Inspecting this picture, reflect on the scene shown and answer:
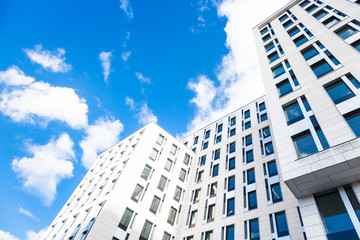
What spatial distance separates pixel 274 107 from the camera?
20172mm

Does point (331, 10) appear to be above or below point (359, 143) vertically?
above

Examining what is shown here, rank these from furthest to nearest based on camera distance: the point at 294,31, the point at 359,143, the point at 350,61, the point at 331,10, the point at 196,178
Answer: the point at 196,178 → the point at 294,31 → the point at 331,10 → the point at 350,61 → the point at 359,143

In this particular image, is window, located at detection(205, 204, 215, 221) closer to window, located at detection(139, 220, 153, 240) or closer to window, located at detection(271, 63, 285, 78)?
window, located at detection(139, 220, 153, 240)

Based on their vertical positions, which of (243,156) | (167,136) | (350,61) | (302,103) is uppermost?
(167,136)

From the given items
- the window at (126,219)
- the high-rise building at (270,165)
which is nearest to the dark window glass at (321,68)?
the high-rise building at (270,165)

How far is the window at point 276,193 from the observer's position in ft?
70.8

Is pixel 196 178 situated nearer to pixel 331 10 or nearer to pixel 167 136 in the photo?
pixel 167 136

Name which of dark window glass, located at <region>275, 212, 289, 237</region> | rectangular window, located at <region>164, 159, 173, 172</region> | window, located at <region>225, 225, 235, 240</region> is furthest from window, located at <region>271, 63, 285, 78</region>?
rectangular window, located at <region>164, 159, 173, 172</region>

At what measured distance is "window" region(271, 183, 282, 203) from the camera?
21587mm

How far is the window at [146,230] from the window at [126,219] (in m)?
2.10

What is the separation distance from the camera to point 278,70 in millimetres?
24578

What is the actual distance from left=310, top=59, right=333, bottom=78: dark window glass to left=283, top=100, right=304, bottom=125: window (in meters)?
3.39

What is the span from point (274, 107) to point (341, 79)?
5410 millimetres

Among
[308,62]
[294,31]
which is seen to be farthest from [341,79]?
[294,31]
